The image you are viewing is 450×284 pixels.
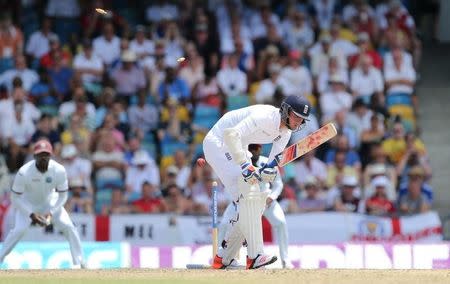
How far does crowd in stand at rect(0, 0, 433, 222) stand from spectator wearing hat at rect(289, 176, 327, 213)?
0.03 meters

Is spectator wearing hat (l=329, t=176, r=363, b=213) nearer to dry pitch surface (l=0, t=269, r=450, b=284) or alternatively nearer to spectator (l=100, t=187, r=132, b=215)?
spectator (l=100, t=187, r=132, b=215)

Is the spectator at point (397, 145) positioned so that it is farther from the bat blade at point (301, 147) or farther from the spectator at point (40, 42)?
the bat blade at point (301, 147)

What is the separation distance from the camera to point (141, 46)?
23.0m

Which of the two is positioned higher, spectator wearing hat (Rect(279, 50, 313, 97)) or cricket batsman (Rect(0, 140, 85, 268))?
spectator wearing hat (Rect(279, 50, 313, 97))

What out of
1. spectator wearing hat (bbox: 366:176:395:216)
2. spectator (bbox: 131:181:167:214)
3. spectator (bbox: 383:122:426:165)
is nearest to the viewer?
spectator (bbox: 131:181:167:214)

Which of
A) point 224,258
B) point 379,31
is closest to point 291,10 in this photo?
point 379,31

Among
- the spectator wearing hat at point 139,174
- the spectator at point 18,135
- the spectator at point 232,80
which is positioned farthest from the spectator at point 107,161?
the spectator at point 232,80

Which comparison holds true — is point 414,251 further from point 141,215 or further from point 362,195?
point 141,215

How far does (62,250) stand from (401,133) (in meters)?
5.82

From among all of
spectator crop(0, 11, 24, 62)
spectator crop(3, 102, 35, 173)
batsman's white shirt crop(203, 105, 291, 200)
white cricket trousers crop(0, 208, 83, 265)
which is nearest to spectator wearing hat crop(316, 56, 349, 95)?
spectator crop(3, 102, 35, 173)

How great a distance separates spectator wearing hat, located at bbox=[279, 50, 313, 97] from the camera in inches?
890

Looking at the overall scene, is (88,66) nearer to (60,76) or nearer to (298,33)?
(60,76)

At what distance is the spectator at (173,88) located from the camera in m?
22.3

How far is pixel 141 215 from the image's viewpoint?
66.2ft
